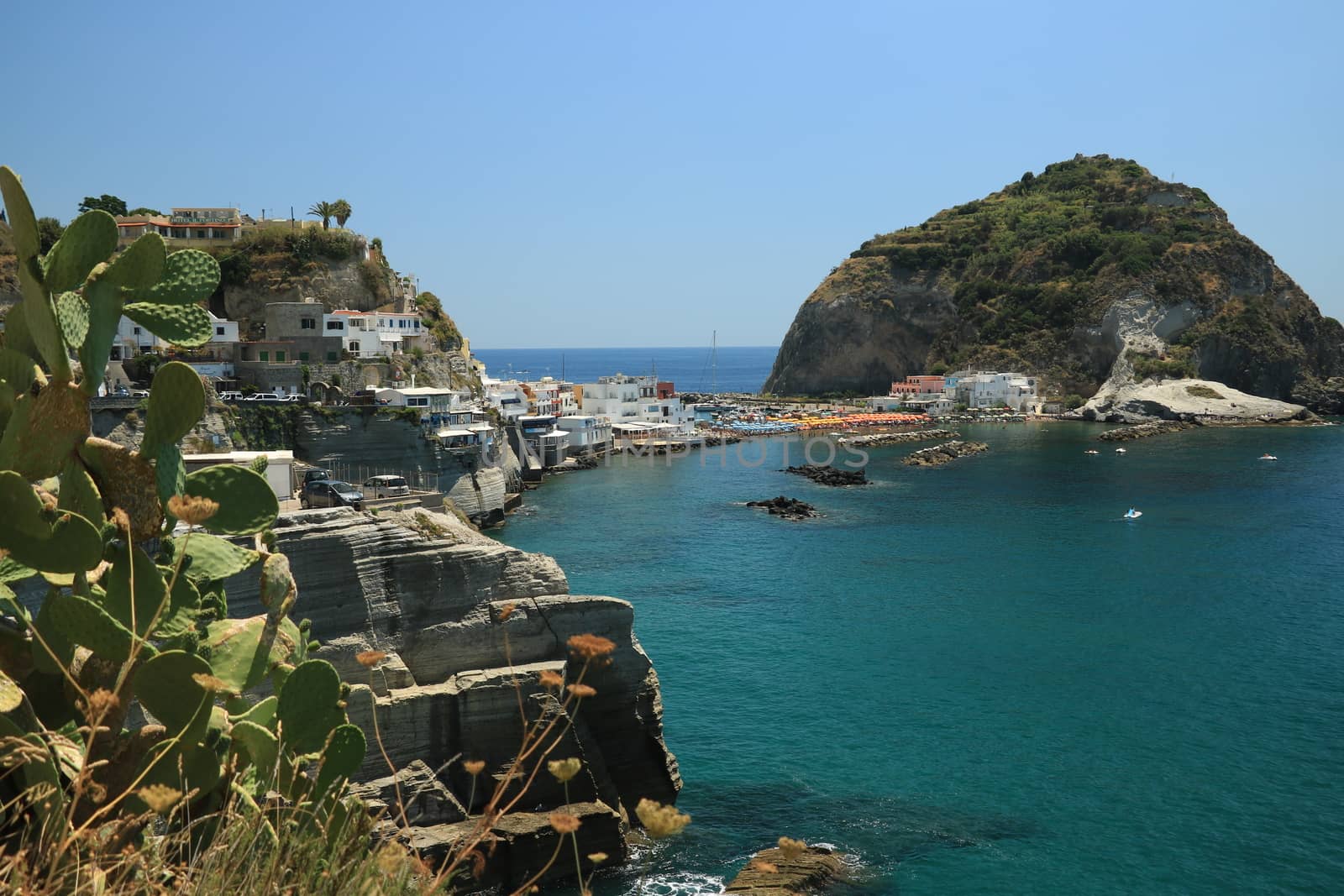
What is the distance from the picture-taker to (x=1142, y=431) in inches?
3351

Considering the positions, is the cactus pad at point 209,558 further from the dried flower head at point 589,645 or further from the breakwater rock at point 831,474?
the breakwater rock at point 831,474

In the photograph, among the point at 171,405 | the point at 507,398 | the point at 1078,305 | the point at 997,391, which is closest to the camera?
the point at 171,405

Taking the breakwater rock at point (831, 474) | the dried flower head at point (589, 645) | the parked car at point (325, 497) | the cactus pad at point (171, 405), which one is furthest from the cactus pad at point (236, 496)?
the breakwater rock at point (831, 474)

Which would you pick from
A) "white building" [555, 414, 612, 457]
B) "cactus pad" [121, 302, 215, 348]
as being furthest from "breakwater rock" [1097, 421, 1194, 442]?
"cactus pad" [121, 302, 215, 348]

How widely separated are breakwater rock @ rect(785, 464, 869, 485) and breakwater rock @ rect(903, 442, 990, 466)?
205 inches

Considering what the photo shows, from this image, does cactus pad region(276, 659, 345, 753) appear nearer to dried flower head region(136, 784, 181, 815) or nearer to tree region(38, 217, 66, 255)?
dried flower head region(136, 784, 181, 815)

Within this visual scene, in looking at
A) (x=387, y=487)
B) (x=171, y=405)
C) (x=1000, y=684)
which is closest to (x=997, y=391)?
(x=387, y=487)

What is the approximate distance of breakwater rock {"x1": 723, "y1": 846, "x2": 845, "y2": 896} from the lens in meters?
14.2

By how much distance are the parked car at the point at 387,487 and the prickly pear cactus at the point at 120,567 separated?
29515 millimetres

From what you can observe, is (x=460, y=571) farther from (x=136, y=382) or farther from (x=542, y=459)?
(x=542, y=459)

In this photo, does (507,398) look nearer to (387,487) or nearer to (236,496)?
(387,487)

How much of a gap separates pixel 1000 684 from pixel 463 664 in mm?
13516

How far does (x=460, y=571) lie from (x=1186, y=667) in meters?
18.3

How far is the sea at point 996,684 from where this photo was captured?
15914 millimetres
